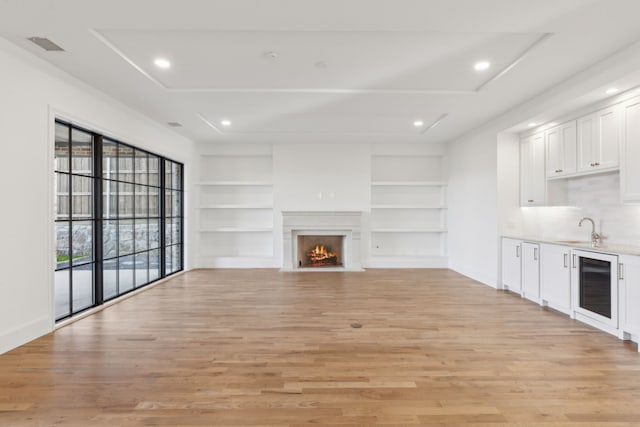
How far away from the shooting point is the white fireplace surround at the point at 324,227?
719 cm

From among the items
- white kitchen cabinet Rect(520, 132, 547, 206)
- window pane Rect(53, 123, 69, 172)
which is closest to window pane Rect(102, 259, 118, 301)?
window pane Rect(53, 123, 69, 172)

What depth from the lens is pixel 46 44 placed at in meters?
2.95

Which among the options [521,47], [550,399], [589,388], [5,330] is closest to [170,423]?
[5,330]

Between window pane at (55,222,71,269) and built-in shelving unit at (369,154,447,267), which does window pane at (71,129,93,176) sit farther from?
built-in shelving unit at (369,154,447,267)

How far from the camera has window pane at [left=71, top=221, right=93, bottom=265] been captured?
154 inches

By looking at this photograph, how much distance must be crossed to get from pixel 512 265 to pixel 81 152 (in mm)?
5851

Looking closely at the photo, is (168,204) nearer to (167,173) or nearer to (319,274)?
(167,173)

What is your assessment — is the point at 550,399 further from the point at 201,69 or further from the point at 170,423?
the point at 201,69

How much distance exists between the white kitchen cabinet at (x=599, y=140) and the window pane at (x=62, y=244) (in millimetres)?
5893

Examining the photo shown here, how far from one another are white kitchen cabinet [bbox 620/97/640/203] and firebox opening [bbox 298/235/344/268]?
495 cm

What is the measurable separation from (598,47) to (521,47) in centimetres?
64

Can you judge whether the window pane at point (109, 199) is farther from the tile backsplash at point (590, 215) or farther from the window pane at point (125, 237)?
the tile backsplash at point (590, 215)

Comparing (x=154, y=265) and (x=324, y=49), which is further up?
(x=324, y=49)

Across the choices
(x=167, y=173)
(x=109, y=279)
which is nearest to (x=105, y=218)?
(x=109, y=279)
